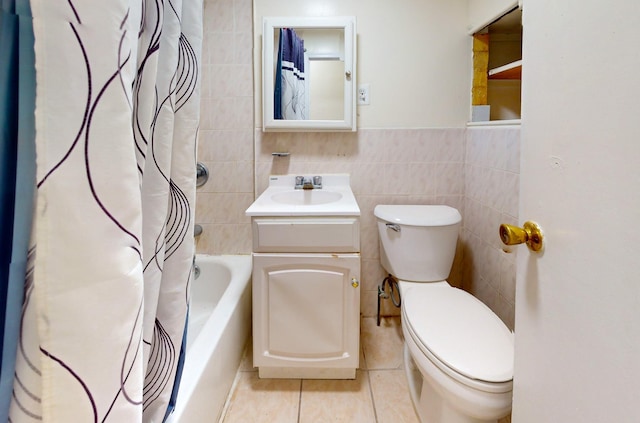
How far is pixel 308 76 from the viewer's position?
2.03 meters

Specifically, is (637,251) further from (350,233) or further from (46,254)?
(350,233)

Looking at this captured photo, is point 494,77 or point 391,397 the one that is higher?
point 494,77

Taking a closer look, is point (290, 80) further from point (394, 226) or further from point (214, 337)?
point (214, 337)

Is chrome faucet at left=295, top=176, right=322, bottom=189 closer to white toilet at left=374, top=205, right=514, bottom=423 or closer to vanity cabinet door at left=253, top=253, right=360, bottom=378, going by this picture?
white toilet at left=374, top=205, right=514, bottom=423

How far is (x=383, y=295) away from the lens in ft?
6.79

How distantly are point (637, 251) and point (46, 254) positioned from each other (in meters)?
0.69

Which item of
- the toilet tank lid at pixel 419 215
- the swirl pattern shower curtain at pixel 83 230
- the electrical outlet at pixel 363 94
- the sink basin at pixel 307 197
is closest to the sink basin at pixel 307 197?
the sink basin at pixel 307 197

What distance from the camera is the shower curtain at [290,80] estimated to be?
2.00 m

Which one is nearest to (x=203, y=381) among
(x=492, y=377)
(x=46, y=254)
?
(x=492, y=377)

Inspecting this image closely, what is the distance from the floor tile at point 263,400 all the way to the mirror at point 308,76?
122 centimetres

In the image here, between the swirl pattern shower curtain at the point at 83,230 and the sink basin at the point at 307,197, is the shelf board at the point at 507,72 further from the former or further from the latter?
the swirl pattern shower curtain at the point at 83,230

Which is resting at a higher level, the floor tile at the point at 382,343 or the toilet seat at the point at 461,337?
the toilet seat at the point at 461,337

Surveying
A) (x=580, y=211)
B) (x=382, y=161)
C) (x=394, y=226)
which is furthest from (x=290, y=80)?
(x=580, y=211)

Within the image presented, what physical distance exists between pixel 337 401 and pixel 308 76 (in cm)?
154
